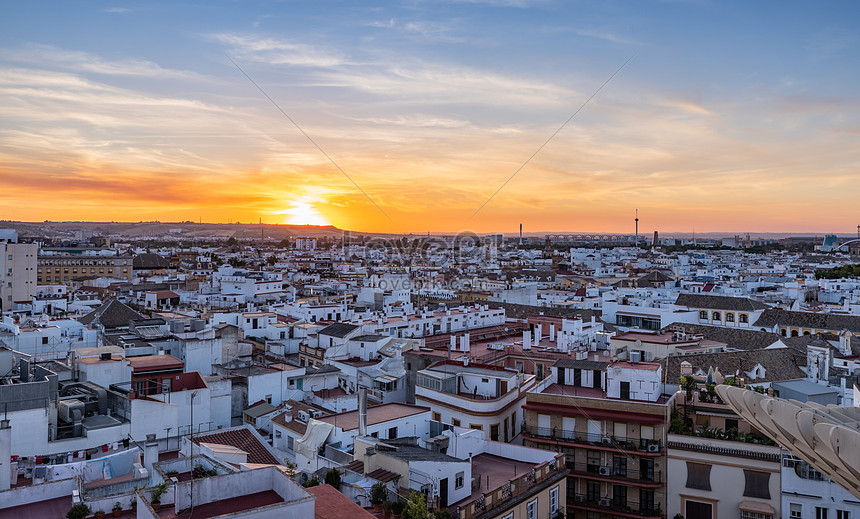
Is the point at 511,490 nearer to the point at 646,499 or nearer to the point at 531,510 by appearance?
the point at 531,510

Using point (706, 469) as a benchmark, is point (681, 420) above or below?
above

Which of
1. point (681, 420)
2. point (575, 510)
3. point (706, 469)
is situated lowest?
point (575, 510)

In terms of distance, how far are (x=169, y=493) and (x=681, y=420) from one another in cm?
1173

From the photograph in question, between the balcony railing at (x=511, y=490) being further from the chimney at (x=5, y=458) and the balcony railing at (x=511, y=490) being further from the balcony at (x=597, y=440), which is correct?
the chimney at (x=5, y=458)

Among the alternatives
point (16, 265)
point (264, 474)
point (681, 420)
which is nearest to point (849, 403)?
point (681, 420)

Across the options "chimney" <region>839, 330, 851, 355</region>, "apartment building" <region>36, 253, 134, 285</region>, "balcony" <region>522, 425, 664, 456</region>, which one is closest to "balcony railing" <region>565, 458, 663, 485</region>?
"balcony" <region>522, 425, 664, 456</region>

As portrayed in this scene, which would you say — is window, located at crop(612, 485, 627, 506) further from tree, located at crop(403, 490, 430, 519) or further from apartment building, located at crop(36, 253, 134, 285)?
apartment building, located at crop(36, 253, 134, 285)

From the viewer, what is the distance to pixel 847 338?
23250 millimetres

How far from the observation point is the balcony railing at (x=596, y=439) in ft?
49.0

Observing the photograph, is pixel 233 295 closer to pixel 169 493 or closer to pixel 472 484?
pixel 472 484

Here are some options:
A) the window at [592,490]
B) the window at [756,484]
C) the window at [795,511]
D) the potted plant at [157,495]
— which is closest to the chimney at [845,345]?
the window at [756,484]

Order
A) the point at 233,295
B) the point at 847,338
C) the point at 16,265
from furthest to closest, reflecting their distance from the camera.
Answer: the point at 16,265 → the point at 233,295 → the point at 847,338

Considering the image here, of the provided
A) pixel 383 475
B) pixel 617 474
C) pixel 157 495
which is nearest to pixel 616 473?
pixel 617 474

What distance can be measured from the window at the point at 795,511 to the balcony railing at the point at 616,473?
2592mm
